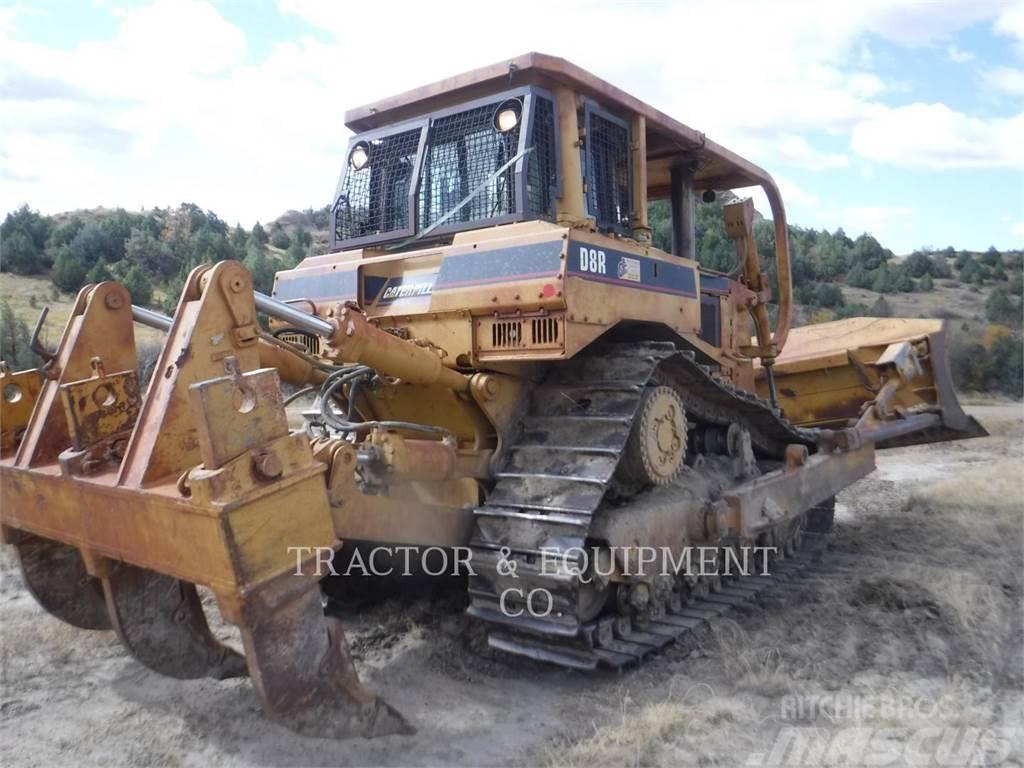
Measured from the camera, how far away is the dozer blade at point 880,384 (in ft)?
25.1

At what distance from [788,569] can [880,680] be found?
2.05 meters

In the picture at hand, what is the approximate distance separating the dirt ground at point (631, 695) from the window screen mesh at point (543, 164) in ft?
7.86

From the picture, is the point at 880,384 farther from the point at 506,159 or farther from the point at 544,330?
the point at 544,330

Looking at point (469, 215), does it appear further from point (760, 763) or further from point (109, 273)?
point (109, 273)

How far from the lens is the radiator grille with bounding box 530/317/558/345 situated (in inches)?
165

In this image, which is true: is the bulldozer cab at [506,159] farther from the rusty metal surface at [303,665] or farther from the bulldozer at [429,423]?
the rusty metal surface at [303,665]

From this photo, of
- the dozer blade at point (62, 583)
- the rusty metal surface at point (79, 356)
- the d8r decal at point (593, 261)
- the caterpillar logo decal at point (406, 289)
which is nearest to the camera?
the rusty metal surface at point (79, 356)

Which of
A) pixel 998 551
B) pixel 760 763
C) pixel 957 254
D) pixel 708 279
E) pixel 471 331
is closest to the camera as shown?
pixel 760 763

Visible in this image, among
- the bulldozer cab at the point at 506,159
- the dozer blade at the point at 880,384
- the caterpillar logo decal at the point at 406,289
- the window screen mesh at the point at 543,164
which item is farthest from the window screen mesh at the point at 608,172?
the dozer blade at the point at 880,384

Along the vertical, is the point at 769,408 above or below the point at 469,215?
below

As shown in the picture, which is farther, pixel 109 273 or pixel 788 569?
pixel 109 273

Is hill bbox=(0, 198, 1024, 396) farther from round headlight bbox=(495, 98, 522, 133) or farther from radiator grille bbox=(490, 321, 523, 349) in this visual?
radiator grille bbox=(490, 321, 523, 349)

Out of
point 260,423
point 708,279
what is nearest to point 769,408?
point 708,279

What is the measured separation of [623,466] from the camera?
4605 mm
